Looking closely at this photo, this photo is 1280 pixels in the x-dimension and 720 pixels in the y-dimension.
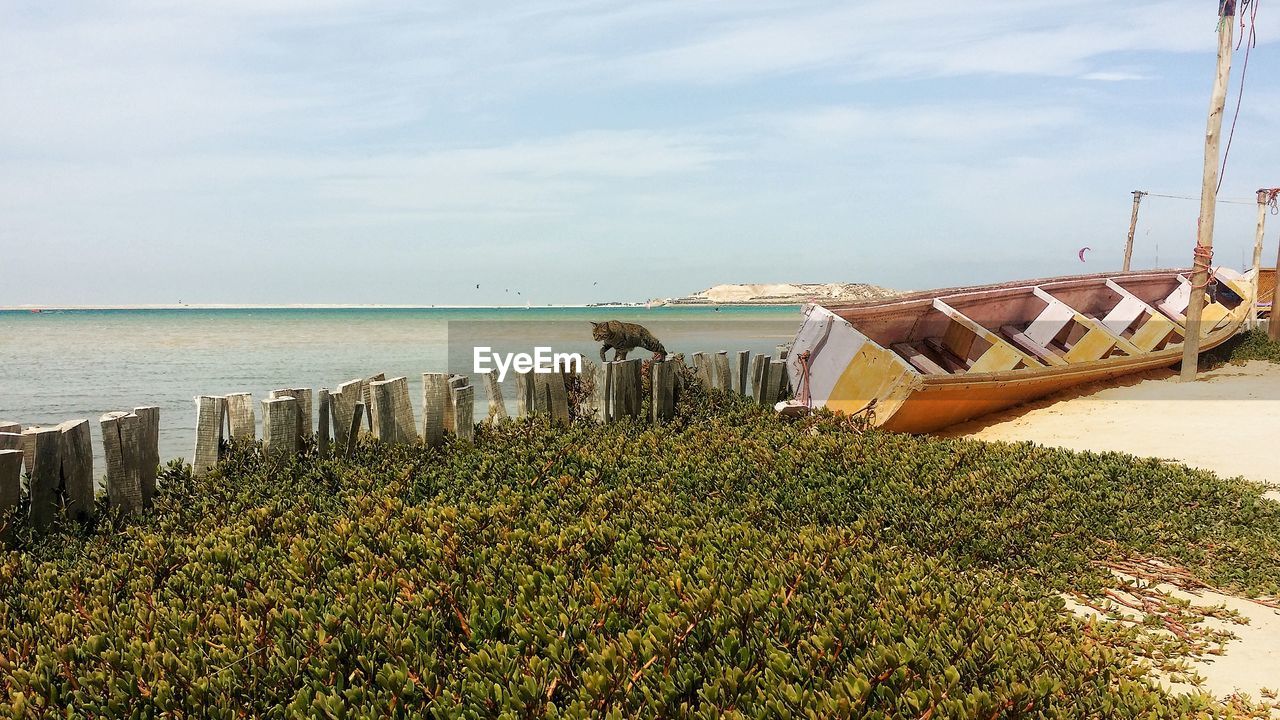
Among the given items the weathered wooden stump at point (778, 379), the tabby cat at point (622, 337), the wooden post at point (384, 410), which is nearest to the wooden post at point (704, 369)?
the weathered wooden stump at point (778, 379)

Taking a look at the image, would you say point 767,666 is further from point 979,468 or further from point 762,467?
point 979,468

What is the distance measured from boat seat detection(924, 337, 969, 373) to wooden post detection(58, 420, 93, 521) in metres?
10.4

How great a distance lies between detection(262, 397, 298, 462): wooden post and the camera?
20.1ft

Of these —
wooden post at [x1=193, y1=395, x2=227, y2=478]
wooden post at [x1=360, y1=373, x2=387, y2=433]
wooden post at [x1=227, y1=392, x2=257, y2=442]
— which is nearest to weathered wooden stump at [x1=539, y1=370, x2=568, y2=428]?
wooden post at [x1=360, y1=373, x2=387, y2=433]

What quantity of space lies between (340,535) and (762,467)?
3164mm

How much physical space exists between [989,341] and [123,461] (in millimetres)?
9771

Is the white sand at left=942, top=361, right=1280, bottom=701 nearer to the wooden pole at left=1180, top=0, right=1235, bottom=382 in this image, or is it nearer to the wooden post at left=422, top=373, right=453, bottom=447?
the wooden pole at left=1180, top=0, right=1235, bottom=382

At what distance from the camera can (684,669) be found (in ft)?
9.57

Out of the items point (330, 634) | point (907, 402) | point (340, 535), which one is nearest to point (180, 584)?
point (340, 535)

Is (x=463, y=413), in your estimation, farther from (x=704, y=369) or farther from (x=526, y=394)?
(x=704, y=369)

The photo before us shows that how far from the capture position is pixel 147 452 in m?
5.57

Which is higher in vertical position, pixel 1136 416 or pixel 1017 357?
pixel 1017 357

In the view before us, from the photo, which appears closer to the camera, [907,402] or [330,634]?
[330,634]

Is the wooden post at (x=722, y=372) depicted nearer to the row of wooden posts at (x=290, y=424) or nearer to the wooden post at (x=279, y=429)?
the row of wooden posts at (x=290, y=424)
